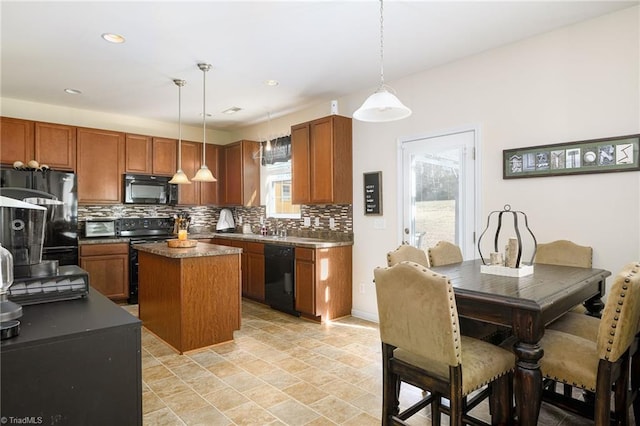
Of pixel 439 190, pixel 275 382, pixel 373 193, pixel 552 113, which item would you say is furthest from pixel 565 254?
pixel 275 382

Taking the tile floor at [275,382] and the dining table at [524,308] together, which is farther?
the tile floor at [275,382]

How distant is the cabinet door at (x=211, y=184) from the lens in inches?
243

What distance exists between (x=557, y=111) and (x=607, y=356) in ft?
6.63

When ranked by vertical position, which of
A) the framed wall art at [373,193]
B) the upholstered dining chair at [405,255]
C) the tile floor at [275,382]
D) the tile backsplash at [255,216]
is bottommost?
the tile floor at [275,382]

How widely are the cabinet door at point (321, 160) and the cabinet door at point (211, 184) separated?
2376 mm

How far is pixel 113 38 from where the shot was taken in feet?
10.1

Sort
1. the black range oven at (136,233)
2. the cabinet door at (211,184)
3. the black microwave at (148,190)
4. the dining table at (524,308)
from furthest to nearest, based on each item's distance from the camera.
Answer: the cabinet door at (211,184) → the black microwave at (148,190) → the black range oven at (136,233) → the dining table at (524,308)

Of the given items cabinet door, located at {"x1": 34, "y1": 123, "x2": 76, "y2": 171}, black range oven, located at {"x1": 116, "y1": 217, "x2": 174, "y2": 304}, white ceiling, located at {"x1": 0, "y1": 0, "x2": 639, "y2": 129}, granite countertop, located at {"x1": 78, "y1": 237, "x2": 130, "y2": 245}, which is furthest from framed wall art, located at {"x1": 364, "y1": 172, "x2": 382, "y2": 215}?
Answer: cabinet door, located at {"x1": 34, "y1": 123, "x2": 76, "y2": 171}

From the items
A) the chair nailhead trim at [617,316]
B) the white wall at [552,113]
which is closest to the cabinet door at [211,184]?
the white wall at [552,113]

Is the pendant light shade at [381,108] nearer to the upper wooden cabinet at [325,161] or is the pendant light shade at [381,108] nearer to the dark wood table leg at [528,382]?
the dark wood table leg at [528,382]

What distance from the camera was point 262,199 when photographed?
597 centimetres

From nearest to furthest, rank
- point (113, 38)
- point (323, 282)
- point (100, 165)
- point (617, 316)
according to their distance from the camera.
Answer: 1. point (617, 316)
2. point (113, 38)
3. point (323, 282)
4. point (100, 165)

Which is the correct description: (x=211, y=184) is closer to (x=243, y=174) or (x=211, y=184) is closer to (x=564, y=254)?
→ (x=243, y=174)

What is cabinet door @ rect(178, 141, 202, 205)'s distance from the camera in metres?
5.93
